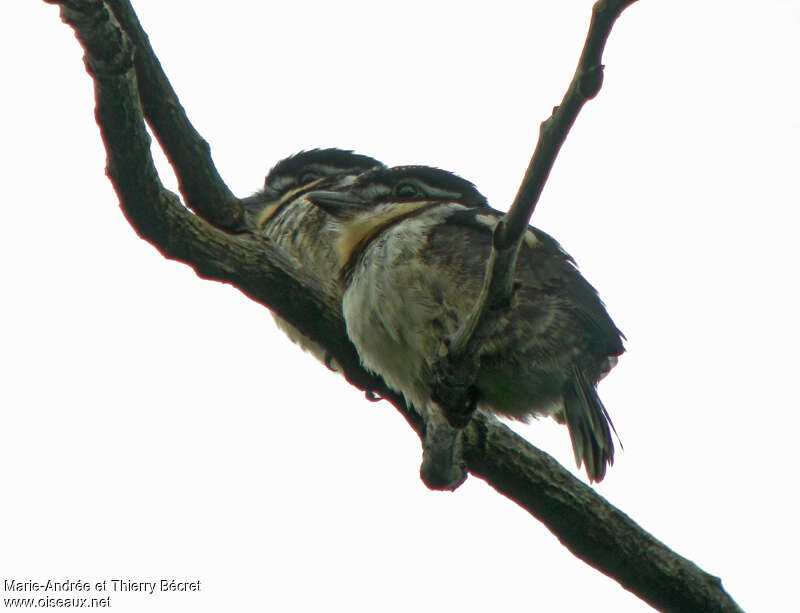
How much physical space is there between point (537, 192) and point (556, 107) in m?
0.28

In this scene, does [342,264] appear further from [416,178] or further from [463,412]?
[463,412]

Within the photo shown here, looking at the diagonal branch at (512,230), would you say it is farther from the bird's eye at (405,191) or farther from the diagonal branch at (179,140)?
the bird's eye at (405,191)

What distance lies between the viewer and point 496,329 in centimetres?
475

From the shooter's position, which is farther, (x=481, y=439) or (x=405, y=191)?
(x=405, y=191)

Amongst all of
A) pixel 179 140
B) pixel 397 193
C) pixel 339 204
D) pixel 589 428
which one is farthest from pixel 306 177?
pixel 589 428

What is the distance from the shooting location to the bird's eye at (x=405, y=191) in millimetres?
5988

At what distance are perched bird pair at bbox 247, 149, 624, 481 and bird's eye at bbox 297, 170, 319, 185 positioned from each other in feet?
9.57

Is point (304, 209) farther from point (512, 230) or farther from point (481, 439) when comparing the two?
point (512, 230)

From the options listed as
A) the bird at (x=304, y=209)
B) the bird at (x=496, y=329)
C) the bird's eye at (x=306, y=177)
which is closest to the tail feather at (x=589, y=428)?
the bird at (x=496, y=329)

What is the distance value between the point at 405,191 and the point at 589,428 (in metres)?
1.79

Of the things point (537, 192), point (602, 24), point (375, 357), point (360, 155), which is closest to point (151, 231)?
point (375, 357)

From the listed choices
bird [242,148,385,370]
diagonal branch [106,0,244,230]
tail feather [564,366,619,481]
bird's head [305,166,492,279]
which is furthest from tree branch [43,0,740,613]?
bird [242,148,385,370]

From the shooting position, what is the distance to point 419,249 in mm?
5082

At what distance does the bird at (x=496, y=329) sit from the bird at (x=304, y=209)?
1276mm
